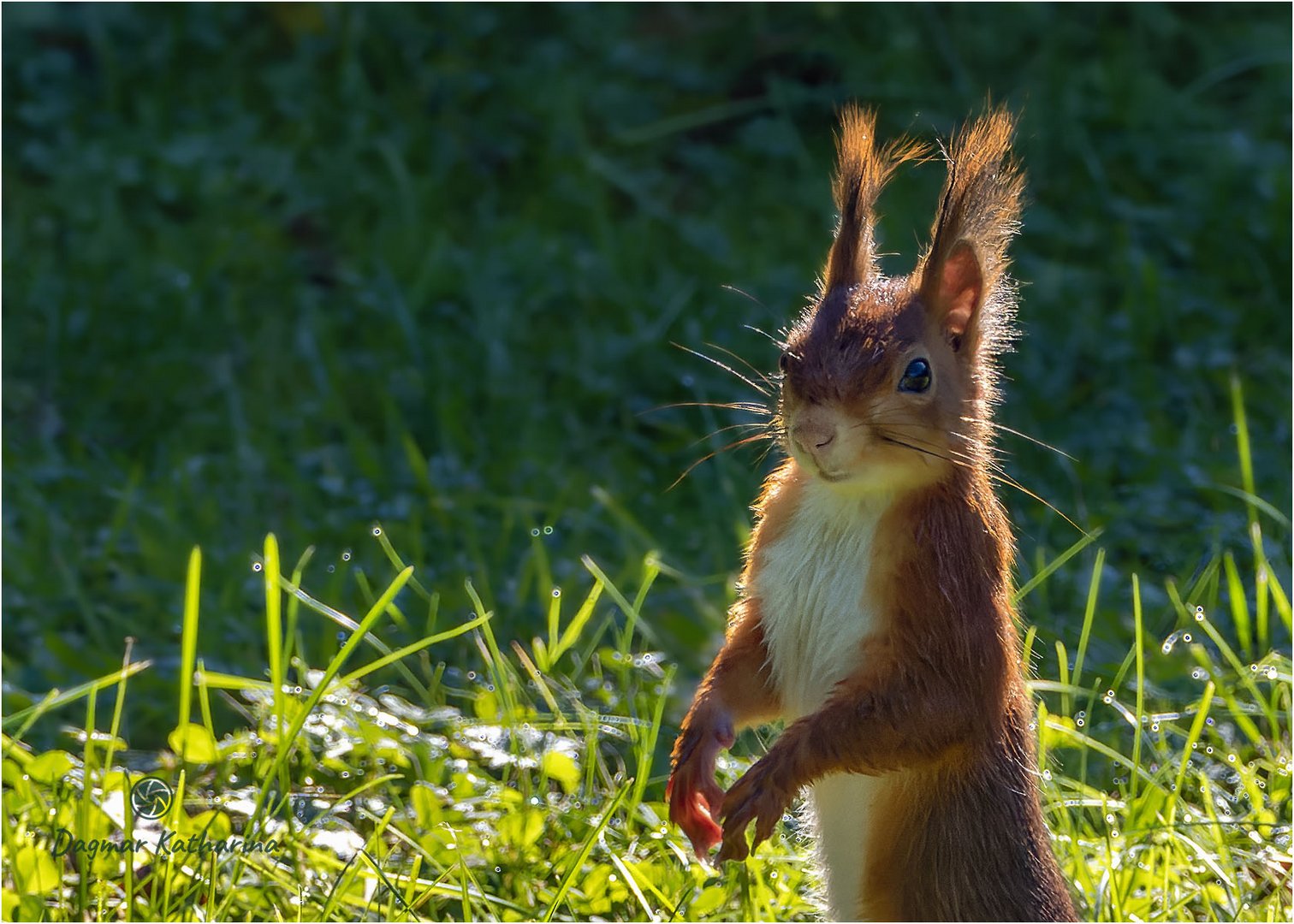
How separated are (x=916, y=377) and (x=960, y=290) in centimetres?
19

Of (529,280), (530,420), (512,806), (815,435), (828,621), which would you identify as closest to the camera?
(815,435)

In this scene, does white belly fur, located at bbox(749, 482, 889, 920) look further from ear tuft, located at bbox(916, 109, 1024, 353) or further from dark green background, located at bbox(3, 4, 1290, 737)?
dark green background, located at bbox(3, 4, 1290, 737)

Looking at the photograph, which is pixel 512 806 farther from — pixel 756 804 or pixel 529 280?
pixel 529 280

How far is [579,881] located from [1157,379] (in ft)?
8.93

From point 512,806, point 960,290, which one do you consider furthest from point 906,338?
point 512,806

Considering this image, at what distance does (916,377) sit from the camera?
2088 mm

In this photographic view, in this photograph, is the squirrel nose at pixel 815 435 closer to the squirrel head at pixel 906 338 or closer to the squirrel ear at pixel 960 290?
the squirrel head at pixel 906 338

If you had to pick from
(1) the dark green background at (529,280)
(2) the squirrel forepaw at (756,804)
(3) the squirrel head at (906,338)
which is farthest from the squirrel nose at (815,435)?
(1) the dark green background at (529,280)

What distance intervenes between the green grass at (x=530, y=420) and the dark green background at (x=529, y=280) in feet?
0.05

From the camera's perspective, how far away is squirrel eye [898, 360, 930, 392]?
2.08 m

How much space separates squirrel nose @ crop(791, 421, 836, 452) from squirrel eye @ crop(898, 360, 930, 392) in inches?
4.7

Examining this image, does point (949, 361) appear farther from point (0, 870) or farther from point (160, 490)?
point (160, 490)

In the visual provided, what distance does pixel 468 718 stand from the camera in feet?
9.70

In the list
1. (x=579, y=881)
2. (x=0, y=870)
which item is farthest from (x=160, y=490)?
(x=579, y=881)
